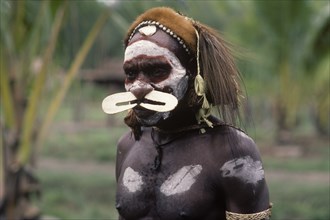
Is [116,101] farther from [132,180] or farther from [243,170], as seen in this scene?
[243,170]

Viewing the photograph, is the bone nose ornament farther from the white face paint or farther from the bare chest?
the white face paint

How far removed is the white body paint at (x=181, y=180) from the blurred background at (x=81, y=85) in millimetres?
239

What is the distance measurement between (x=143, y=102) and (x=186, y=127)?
172mm

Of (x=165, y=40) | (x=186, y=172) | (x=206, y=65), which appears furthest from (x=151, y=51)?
(x=186, y=172)

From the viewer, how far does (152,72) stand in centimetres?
163

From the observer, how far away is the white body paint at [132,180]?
1687 millimetres

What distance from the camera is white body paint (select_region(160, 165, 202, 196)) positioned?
1.60m

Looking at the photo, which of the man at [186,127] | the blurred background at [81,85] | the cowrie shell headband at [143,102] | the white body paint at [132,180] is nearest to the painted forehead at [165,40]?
the man at [186,127]

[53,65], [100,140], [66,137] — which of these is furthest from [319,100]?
[53,65]

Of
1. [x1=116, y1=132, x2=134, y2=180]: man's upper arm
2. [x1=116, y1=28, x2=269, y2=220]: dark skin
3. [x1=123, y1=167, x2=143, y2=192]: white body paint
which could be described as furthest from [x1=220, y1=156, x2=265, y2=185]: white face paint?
[x1=116, y1=132, x2=134, y2=180]: man's upper arm

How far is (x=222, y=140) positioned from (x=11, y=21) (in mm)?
2817

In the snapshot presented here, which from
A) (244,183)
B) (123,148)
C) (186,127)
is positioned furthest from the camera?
(123,148)

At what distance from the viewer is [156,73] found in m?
1.62

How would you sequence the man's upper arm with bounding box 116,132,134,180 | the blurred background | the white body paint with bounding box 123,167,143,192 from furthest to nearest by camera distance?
the blurred background
the man's upper arm with bounding box 116,132,134,180
the white body paint with bounding box 123,167,143,192
